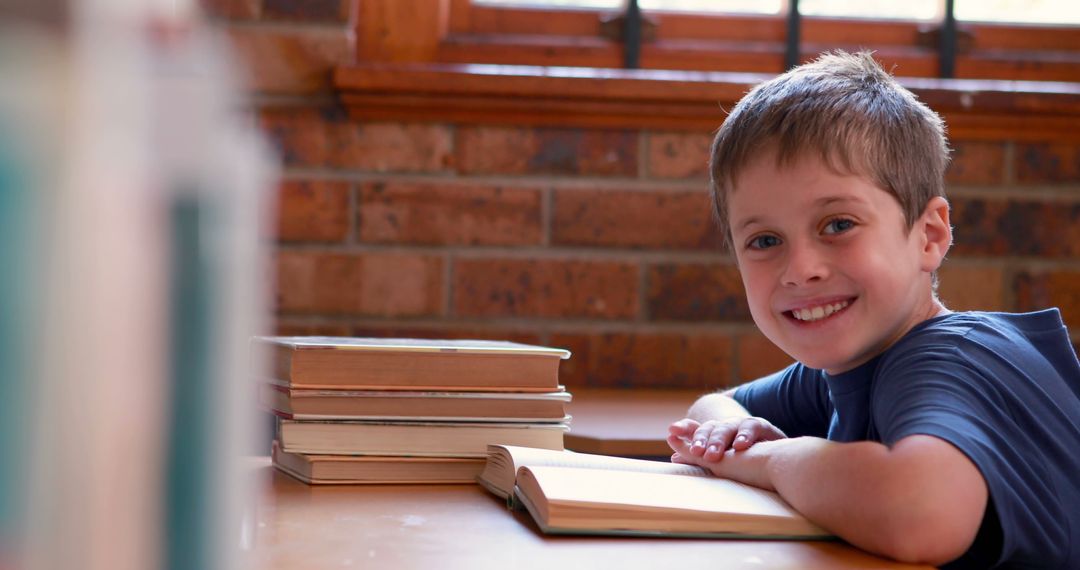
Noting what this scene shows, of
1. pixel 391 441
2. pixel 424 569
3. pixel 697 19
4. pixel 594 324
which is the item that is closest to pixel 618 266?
pixel 594 324

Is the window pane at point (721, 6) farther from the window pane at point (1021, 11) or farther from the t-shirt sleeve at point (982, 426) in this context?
the t-shirt sleeve at point (982, 426)

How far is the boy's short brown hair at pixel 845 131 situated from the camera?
1.00 m

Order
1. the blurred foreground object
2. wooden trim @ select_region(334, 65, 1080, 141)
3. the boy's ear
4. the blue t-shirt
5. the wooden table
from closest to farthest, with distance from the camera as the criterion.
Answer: the blurred foreground object, the wooden table, the blue t-shirt, the boy's ear, wooden trim @ select_region(334, 65, 1080, 141)

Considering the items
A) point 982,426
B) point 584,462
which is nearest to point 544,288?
point 584,462

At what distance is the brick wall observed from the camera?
1.76m

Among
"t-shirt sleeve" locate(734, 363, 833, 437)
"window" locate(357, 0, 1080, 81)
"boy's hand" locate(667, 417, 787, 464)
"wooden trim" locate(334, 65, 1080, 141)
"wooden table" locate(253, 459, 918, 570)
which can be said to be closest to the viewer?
"wooden table" locate(253, 459, 918, 570)

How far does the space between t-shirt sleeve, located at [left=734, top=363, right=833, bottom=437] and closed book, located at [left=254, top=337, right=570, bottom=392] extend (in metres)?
0.34

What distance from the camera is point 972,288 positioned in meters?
1.81

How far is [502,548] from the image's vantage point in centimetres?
68

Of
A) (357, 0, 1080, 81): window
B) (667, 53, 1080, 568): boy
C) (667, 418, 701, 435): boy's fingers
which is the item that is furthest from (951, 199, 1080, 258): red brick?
(667, 418, 701, 435): boy's fingers

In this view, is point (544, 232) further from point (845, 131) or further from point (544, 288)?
point (845, 131)

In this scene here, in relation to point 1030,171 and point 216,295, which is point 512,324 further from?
point 216,295

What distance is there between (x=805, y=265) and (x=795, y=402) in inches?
10.6

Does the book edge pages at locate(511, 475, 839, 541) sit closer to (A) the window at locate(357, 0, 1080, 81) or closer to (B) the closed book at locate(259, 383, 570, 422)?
(B) the closed book at locate(259, 383, 570, 422)
